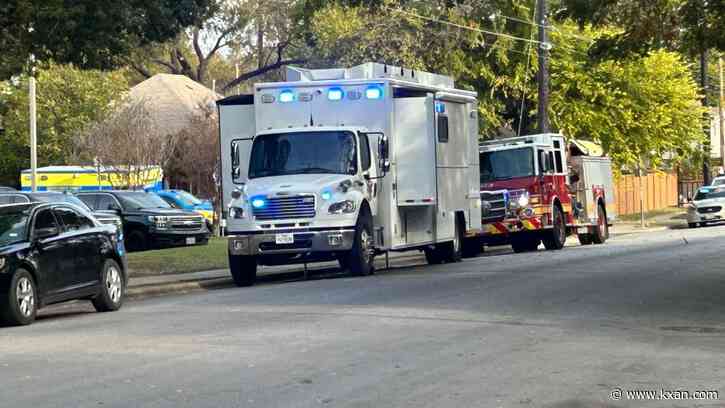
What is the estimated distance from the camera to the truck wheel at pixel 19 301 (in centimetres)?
1599

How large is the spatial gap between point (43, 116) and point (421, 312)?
5236 cm

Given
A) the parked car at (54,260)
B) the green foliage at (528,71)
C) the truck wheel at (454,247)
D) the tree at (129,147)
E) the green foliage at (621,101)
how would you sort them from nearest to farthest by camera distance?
the parked car at (54,260)
the truck wheel at (454,247)
the green foliage at (528,71)
the green foliage at (621,101)
the tree at (129,147)

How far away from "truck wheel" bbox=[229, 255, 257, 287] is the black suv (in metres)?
10.8

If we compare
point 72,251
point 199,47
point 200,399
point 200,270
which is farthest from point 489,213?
point 199,47

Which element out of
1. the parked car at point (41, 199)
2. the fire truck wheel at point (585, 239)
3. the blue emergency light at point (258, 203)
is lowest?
the fire truck wheel at point (585, 239)

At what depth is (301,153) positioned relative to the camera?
23328 mm

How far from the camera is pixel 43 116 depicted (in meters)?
65.4

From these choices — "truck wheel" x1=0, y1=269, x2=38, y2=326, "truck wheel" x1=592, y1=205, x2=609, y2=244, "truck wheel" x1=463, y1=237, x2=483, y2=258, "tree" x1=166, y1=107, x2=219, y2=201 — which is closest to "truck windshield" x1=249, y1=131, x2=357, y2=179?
"truck wheel" x1=0, y1=269, x2=38, y2=326

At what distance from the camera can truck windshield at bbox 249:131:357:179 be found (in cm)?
2322

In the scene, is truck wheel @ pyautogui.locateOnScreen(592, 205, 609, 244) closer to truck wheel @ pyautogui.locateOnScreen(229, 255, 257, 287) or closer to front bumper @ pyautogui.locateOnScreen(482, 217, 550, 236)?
front bumper @ pyautogui.locateOnScreen(482, 217, 550, 236)

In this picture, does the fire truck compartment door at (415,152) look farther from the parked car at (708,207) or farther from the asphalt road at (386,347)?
the parked car at (708,207)

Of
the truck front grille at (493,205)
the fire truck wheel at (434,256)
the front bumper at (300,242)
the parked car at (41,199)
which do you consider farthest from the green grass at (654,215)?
the front bumper at (300,242)

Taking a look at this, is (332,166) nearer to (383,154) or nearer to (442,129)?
(383,154)

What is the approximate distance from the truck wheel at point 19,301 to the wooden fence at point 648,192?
4546 cm
